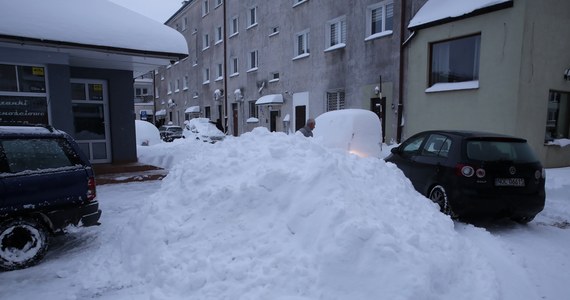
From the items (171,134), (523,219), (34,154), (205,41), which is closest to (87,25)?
(34,154)

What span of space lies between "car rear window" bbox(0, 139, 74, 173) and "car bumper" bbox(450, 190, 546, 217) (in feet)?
18.0

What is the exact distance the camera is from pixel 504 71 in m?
9.42

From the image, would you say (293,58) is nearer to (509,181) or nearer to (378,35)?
(378,35)

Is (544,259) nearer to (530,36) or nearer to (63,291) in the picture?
(63,291)

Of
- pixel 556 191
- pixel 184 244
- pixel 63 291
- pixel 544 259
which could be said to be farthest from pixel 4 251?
pixel 556 191

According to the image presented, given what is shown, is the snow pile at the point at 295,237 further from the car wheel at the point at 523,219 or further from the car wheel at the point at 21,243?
the car wheel at the point at 523,219

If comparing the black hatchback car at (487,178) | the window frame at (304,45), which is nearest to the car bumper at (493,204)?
the black hatchback car at (487,178)

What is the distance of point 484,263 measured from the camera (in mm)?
3641

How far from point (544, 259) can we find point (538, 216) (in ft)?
7.55

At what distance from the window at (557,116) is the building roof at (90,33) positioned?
34.7 feet

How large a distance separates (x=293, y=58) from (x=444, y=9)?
9.39 m

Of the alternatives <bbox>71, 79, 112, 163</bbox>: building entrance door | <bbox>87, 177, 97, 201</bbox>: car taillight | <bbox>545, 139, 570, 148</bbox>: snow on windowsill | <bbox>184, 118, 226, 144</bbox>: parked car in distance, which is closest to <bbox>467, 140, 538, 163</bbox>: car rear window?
<bbox>87, 177, 97, 201</bbox>: car taillight

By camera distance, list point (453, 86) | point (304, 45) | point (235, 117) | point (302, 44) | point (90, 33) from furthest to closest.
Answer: point (235, 117) → point (302, 44) → point (304, 45) → point (453, 86) → point (90, 33)

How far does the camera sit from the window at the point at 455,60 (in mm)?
10422
